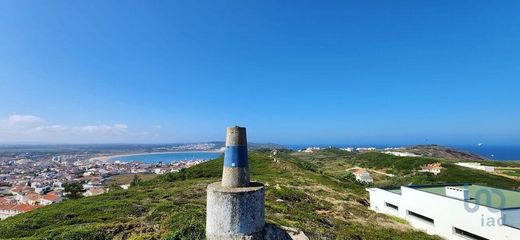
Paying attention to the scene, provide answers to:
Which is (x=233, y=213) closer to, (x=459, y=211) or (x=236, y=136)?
(x=236, y=136)

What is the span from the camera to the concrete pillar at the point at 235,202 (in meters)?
8.59

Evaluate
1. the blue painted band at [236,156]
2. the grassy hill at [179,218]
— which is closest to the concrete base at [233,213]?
the blue painted band at [236,156]

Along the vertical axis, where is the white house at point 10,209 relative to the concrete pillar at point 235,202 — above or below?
below

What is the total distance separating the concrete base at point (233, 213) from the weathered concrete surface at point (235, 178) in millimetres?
344

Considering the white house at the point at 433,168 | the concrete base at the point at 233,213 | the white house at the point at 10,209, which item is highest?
the concrete base at the point at 233,213

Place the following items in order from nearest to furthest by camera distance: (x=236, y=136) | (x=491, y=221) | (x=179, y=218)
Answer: (x=236, y=136) → (x=179, y=218) → (x=491, y=221)

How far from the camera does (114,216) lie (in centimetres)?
1695

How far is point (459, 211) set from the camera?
20.2 metres

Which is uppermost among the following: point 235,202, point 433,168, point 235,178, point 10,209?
point 235,178

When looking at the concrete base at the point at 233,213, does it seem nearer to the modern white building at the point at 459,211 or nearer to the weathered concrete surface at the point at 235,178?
the weathered concrete surface at the point at 235,178

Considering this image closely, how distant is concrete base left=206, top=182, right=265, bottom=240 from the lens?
8.59 meters

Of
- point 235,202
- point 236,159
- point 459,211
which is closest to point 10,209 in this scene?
point 236,159

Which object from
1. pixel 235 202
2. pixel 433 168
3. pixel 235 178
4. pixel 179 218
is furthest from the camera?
pixel 433 168

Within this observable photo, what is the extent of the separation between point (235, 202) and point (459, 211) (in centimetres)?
1776
